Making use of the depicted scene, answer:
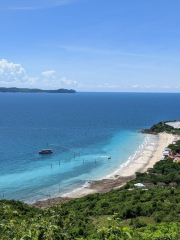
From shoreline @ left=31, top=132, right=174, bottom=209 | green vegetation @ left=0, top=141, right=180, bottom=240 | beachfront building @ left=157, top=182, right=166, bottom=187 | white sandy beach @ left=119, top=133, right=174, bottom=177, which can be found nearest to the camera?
green vegetation @ left=0, top=141, right=180, bottom=240

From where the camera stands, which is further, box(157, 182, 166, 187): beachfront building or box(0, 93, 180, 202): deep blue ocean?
box(0, 93, 180, 202): deep blue ocean

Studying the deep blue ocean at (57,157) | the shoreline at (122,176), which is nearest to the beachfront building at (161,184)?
the shoreline at (122,176)

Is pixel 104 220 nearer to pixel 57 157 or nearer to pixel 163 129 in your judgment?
pixel 57 157

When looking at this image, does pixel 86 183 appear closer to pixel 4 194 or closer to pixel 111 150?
pixel 4 194

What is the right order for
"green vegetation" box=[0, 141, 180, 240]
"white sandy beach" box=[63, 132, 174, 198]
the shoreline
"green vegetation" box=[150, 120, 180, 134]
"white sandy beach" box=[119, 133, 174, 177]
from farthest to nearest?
"green vegetation" box=[150, 120, 180, 134], "white sandy beach" box=[119, 133, 174, 177], "white sandy beach" box=[63, 132, 174, 198], the shoreline, "green vegetation" box=[0, 141, 180, 240]

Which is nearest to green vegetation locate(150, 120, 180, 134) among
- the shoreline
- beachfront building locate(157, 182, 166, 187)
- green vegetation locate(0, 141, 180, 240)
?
the shoreline

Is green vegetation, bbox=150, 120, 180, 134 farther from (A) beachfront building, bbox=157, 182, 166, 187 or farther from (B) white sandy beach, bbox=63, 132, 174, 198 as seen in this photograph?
(A) beachfront building, bbox=157, 182, 166, 187

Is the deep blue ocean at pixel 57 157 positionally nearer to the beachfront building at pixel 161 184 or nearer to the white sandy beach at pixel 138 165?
the white sandy beach at pixel 138 165

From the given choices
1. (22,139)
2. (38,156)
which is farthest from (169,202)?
(22,139)

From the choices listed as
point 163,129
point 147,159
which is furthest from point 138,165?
point 163,129
